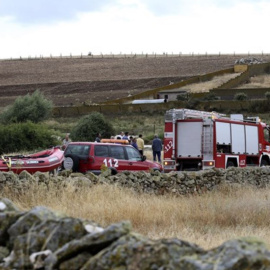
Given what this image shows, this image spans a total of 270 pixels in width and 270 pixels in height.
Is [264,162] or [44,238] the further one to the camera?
[264,162]

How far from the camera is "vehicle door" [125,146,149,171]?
2317 cm

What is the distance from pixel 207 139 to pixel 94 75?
90860 mm

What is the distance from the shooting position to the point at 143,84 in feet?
330

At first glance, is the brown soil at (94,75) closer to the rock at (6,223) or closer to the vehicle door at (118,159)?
the vehicle door at (118,159)

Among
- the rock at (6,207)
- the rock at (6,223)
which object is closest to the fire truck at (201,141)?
the rock at (6,207)

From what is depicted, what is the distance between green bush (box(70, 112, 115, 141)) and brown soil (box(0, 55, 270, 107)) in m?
36.9

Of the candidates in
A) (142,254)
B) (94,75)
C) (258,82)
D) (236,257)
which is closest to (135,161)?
(142,254)

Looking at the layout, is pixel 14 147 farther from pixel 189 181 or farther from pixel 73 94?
pixel 73 94

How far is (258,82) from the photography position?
8681 centimetres

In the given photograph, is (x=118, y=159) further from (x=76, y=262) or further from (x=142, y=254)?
(x=142, y=254)

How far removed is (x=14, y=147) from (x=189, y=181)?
2017 cm

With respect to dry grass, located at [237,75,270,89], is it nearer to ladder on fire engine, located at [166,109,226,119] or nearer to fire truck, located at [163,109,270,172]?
fire truck, located at [163,109,270,172]

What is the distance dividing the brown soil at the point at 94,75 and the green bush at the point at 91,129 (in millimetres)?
36931

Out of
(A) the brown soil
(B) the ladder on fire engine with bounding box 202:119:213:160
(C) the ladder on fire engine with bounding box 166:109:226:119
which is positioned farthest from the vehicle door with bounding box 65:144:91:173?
(A) the brown soil
